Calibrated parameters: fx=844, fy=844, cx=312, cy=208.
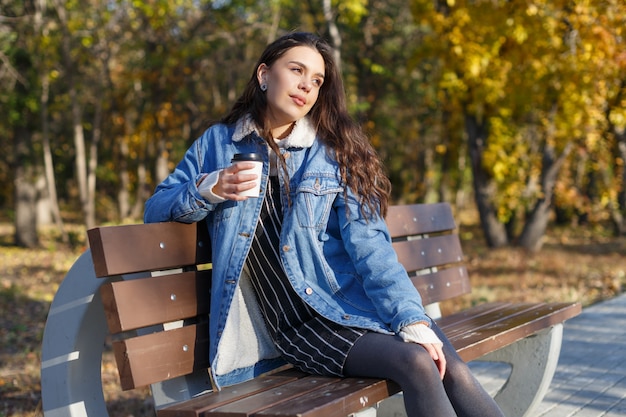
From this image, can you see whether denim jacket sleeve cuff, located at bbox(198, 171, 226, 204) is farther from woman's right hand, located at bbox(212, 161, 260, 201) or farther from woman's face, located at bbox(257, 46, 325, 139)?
woman's face, located at bbox(257, 46, 325, 139)

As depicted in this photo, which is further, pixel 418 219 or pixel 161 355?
pixel 418 219

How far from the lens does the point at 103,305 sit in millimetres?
2555

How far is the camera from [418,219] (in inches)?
156

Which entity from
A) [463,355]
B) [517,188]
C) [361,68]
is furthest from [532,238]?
[463,355]

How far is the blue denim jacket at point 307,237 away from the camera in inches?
109

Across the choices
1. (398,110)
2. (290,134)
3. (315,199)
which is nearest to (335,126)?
(290,134)

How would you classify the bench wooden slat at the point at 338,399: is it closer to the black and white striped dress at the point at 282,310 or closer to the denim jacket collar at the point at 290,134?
the black and white striped dress at the point at 282,310

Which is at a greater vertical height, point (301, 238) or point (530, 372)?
point (301, 238)

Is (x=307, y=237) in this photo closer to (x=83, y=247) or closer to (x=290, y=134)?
(x=290, y=134)

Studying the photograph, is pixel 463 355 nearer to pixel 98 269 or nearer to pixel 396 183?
pixel 98 269

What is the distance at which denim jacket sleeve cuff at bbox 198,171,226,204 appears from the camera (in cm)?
268

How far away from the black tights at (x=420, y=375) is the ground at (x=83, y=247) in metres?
1.94

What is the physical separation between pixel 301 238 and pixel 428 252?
4.19 ft

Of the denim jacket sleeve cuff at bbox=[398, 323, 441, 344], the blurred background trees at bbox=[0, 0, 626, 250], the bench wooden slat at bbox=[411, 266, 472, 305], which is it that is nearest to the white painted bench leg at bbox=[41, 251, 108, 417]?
the denim jacket sleeve cuff at bbox=[398, 323, 441, 344]
